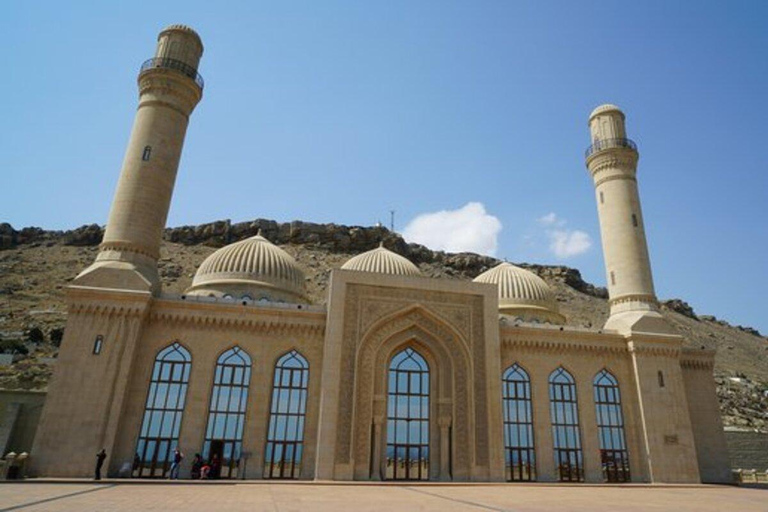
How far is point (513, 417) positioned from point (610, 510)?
34.0 feet

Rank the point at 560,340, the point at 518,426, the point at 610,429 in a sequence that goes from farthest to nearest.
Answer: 1. the point at 560,340
2. the point at 610,429
3. the point at 518,426

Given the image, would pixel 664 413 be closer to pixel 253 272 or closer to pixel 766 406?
pixel 253 272

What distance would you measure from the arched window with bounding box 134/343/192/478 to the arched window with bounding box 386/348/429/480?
7.05m

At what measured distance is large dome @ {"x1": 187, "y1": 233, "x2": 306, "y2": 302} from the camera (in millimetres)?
21906

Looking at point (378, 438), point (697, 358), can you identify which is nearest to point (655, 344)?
point (697, 358)

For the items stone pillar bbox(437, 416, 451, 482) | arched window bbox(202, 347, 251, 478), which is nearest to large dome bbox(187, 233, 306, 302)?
arched window bbox(202, 347, 251, 478)

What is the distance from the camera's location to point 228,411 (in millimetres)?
17438

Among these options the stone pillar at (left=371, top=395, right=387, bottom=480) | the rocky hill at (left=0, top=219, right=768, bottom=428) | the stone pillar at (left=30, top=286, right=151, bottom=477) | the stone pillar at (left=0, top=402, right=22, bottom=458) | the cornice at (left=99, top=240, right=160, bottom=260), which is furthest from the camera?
the rocky hill at (left=0, top=219, right=768, bottom=428)

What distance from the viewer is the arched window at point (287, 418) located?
1720 centimetres

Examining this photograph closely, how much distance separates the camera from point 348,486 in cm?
1501

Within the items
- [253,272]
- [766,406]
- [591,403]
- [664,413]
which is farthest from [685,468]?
[766,406]

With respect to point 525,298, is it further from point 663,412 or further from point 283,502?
point 283,502

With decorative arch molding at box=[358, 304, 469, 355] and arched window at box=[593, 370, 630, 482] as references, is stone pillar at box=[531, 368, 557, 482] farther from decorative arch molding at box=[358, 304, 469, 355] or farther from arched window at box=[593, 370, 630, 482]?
decorative arch molding at box=[358, 304, 469, 355]

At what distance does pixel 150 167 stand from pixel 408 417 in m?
13.3
